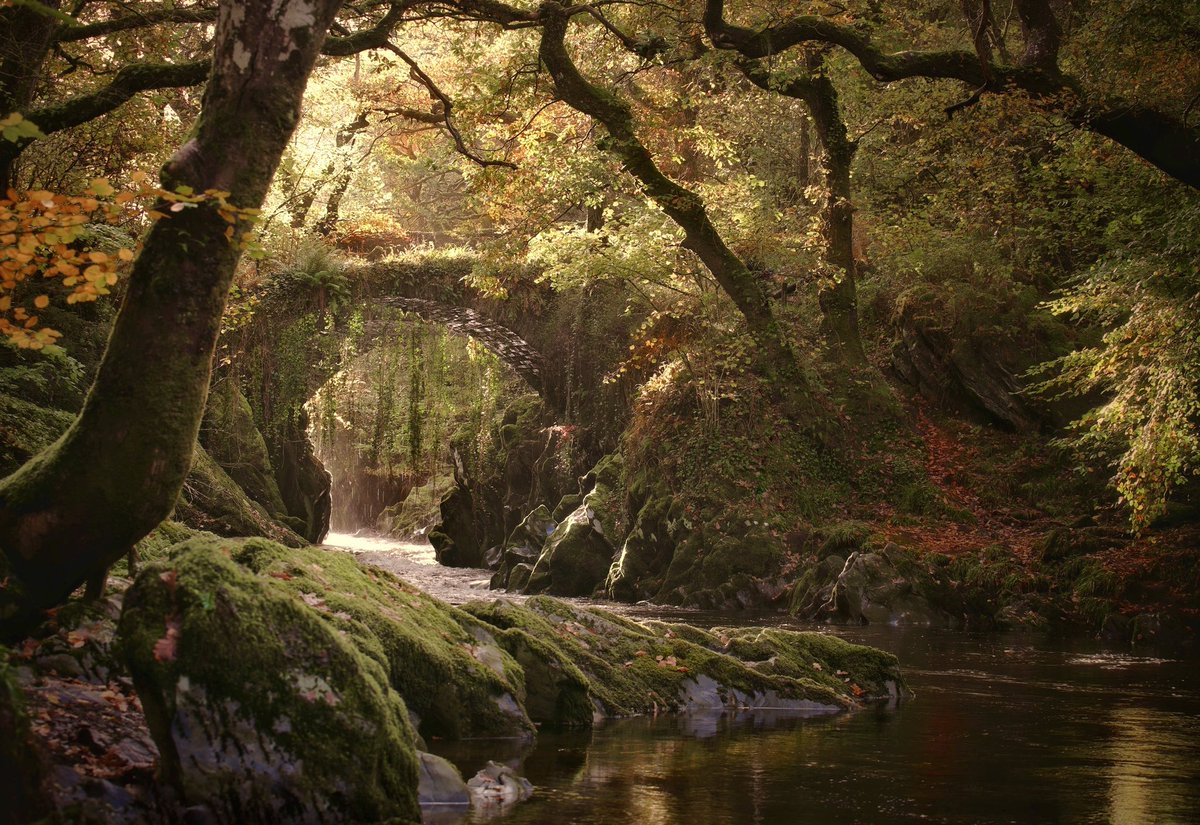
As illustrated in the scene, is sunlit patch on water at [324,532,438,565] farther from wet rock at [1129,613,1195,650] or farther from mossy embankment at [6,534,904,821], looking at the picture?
mossy embankment at [6,534,904,821]

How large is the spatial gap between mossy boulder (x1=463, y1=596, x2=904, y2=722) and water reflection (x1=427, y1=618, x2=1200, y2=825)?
329mm

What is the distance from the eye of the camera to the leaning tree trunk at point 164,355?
17.4ft

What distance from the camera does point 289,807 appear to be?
4477 mm

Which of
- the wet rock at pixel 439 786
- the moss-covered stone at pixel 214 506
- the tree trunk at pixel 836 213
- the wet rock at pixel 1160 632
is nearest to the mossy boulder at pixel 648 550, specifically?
the tree trunk at pixel 836 213

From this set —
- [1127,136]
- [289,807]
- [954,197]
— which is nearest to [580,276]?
[954,197]

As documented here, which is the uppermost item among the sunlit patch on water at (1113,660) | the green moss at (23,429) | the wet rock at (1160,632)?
the green moss at (23,429)

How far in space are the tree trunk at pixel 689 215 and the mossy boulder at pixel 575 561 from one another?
164 inches

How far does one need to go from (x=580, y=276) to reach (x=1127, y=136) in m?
8.98

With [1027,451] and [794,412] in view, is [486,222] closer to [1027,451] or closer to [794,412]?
[794,412]

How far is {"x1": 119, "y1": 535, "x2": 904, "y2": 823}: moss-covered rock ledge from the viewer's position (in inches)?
177

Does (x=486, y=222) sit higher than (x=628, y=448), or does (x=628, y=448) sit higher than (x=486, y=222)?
(x=486, y=222)

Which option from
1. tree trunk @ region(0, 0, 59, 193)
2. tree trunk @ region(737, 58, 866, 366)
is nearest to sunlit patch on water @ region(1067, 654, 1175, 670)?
tree trunk @ region(737, 58, 866, 366)

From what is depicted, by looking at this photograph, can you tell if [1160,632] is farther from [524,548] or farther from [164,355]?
[164,355]

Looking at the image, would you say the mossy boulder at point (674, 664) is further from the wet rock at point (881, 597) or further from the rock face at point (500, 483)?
the rock face at point (500, 483)
